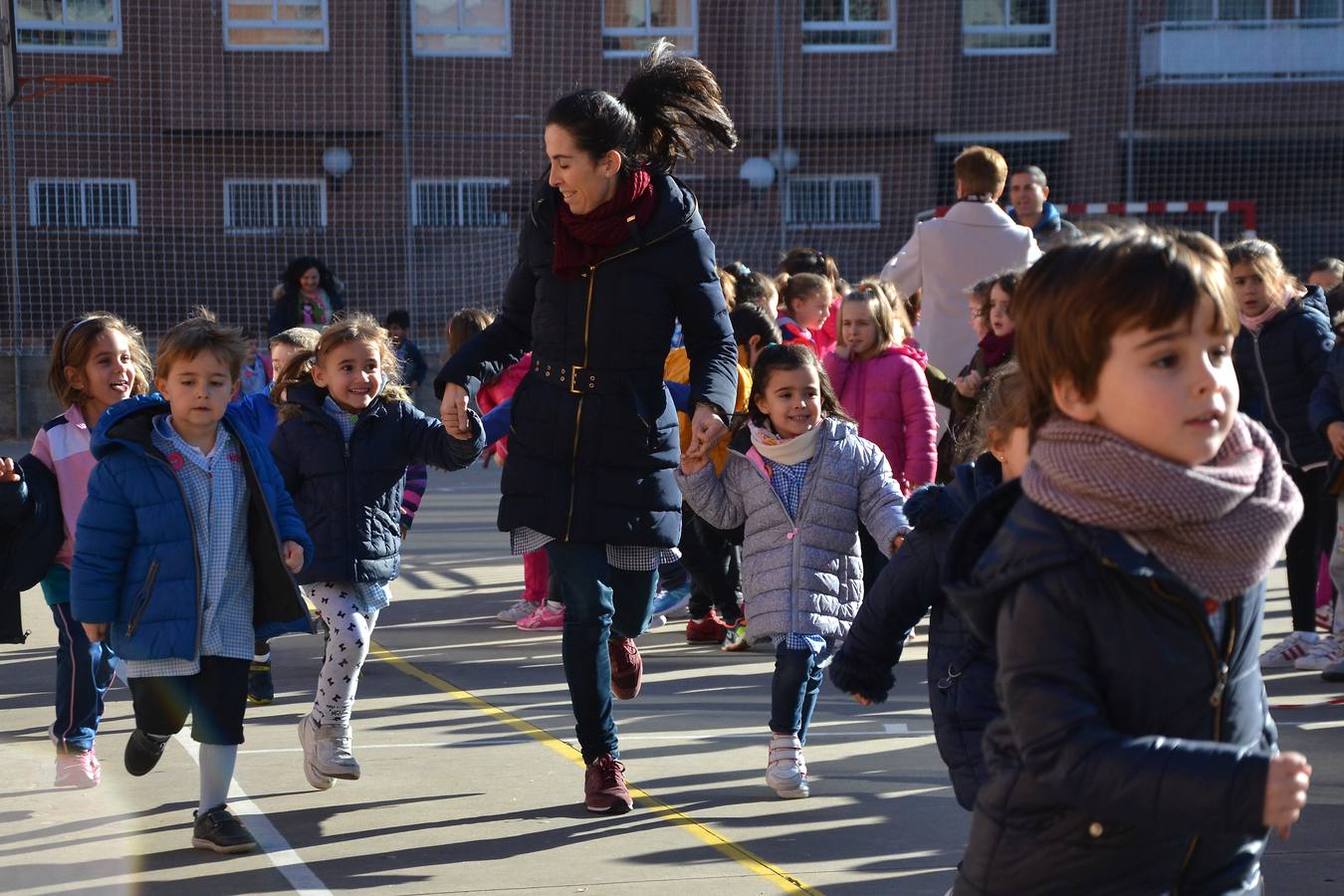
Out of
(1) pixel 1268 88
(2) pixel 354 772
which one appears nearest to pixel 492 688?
(2) pixel 354 772

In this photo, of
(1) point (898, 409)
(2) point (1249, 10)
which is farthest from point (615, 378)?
(2) point (1249, 10)

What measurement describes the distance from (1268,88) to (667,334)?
23629 mm

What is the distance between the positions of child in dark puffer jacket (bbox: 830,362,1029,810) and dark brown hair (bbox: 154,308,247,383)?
204 centimetres

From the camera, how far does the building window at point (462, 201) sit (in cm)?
2428

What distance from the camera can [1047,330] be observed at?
2254 millimetres

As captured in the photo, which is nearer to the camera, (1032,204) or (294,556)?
(294,556)

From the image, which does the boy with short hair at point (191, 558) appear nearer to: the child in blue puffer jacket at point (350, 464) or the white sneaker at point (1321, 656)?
the child in blue puffer jacket at point (350, 464)

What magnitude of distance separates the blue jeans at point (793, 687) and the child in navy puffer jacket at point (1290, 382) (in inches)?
115

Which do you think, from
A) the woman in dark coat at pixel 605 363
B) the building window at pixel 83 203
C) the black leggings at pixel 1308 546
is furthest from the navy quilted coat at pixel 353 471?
the building window at pixel 83 203

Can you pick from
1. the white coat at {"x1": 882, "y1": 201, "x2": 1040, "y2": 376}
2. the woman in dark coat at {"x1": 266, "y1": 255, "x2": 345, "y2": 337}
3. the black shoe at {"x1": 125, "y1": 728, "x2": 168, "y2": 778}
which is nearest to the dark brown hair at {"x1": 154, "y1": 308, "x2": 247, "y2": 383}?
the black shoe at {"x1": 125, "y1": 728, "x2": 168, "y2": 778}

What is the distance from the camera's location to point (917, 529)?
12.1 ft

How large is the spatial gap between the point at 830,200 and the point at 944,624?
889 inches

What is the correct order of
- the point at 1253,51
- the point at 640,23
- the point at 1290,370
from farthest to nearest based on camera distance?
the point at 1253,51 → the point at 640,23 → the point at 1290,370

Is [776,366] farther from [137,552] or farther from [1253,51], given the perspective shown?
[1253,51]
